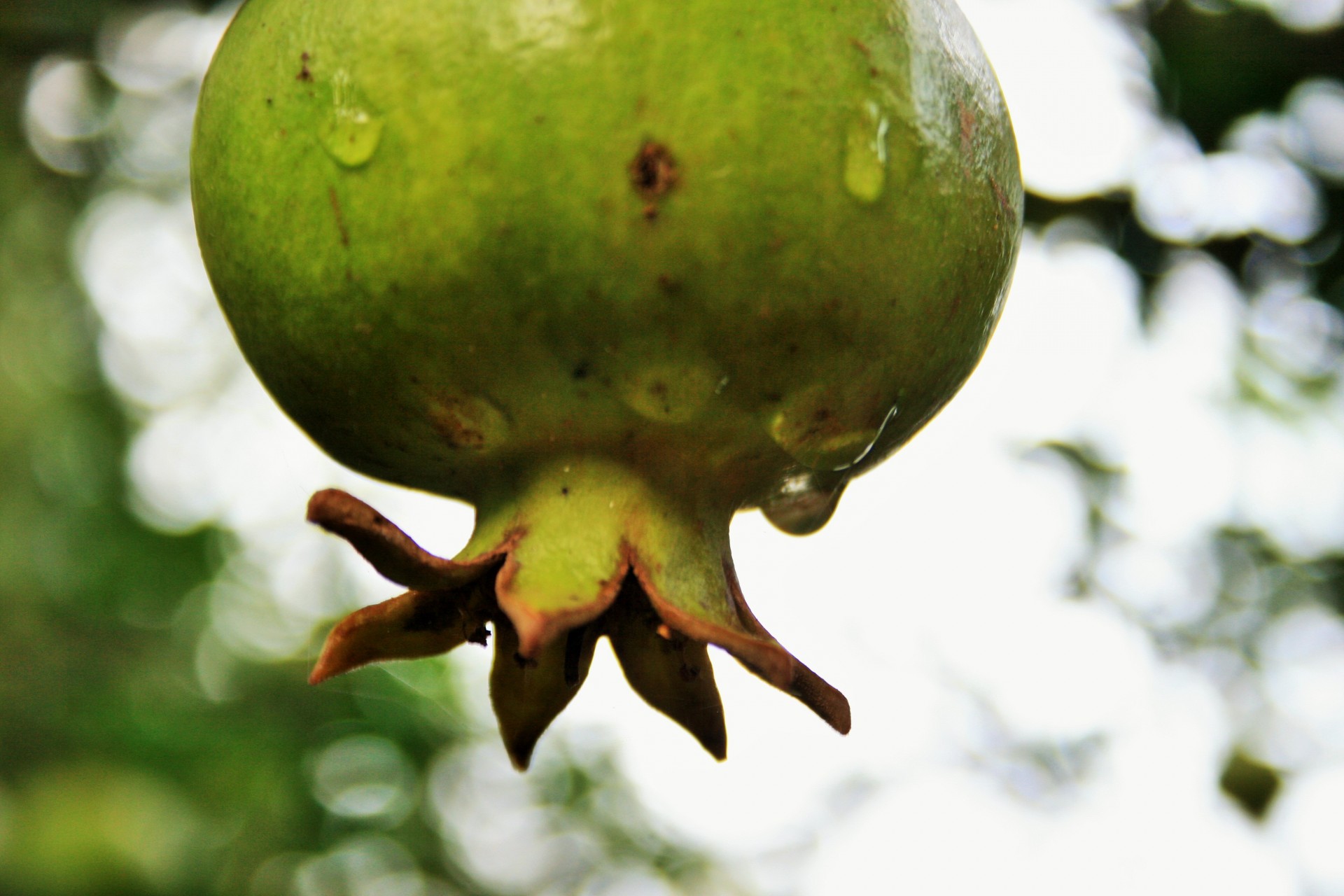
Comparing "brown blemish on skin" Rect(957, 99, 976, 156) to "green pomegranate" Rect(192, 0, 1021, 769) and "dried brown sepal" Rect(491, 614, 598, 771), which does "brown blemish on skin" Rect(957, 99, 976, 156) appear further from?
"dried brown sepal" Rect(491, 614, 598, 771)

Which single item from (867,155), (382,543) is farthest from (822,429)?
(382,543)

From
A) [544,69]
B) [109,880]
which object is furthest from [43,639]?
[544,69]

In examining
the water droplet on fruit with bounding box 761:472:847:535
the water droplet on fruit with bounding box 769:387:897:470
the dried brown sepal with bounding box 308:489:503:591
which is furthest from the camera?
the water droplet on fruit with bounding box 761:472:847:535

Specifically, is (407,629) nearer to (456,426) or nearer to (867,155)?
(456,426)

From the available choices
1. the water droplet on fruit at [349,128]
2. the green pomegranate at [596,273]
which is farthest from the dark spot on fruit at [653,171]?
the water droplet on fruit at [349,128]

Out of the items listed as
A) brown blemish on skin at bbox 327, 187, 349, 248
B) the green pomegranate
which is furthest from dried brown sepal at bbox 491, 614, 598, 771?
brown blemish on skin at bbox 327, 187, 349, 248

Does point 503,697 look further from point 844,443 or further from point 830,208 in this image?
point 830,208
